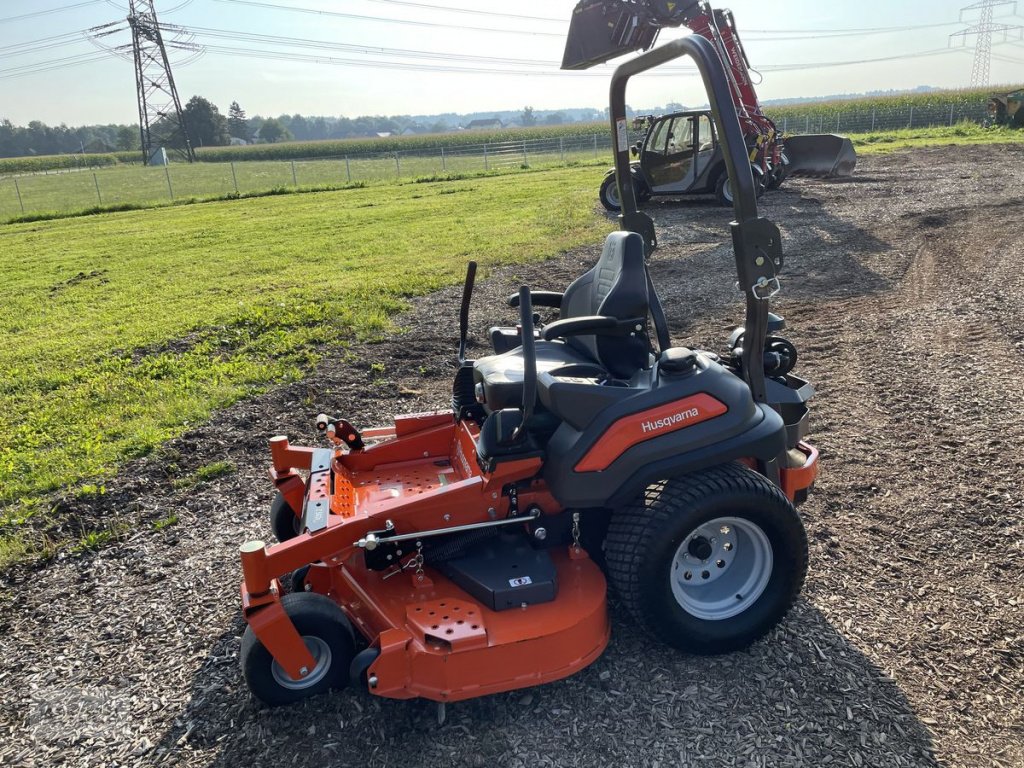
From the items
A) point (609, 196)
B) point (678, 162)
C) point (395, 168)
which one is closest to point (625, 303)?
point (609, 196)

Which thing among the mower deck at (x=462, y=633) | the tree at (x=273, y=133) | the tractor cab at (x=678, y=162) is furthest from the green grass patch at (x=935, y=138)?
the tree at (x=273, y=133)

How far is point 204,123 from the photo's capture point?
257ft

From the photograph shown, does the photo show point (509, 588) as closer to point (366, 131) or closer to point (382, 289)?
point (382, 289)

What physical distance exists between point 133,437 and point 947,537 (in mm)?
5427

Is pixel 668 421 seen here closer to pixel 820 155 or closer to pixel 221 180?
pixel 820 155

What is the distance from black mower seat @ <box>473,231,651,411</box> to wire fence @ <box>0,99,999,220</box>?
23783mm

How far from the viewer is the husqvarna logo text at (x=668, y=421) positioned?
2.99 meters

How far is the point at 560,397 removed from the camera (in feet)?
9.98

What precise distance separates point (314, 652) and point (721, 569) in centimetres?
172

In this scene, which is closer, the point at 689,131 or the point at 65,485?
the point at 65,485

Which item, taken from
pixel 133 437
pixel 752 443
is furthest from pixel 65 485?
pixel 752 443

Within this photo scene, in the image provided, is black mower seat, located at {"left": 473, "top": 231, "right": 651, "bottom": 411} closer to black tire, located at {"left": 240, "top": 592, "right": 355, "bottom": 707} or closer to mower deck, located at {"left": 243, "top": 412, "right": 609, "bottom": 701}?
mower deck, located at {"left": 243, "top": 412, "right": 609, "bottom": 701}

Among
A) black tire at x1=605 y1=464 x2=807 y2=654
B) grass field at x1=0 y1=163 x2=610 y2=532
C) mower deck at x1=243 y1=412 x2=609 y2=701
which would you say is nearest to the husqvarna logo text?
black tire at x1=605 y1=464 x2=807 y2=654

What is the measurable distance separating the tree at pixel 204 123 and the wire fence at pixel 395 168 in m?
34.1
